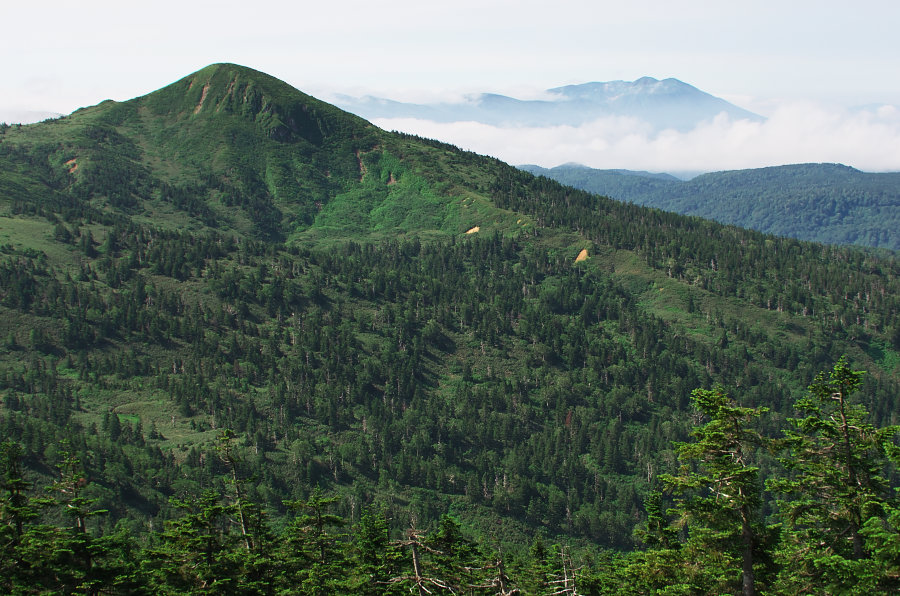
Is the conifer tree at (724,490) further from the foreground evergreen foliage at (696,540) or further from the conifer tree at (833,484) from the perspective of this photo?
the conifer tree at (833,484)

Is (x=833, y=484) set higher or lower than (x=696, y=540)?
higher

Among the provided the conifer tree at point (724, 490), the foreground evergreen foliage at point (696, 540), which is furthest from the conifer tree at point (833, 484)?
the conifer tree at point (724, 490)

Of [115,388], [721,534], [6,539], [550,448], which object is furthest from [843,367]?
[115,388]

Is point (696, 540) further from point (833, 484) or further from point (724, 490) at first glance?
point (833, 484)

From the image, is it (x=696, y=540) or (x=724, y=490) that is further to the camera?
(x=696, y=540)

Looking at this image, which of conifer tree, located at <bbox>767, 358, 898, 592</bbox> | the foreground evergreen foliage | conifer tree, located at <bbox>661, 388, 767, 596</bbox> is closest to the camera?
conifer tree, located at <bbox>661, 388, 767, 596</bbox>

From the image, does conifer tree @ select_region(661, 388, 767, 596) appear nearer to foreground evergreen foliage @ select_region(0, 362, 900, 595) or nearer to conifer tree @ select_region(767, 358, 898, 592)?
foreground evergreen foliage @ select_region(0, 362, 900, 595)

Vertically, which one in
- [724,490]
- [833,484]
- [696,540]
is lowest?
[696,540]

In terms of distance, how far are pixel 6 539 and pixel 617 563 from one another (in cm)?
5295

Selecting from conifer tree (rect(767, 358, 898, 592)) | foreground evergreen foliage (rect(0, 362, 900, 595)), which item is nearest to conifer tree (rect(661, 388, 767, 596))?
foreground evergreen foliage (rect(0, 362, 900, 595))

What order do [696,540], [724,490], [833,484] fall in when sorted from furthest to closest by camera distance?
→ 1. [833,484]
2. [696,540]
3. [724,490]

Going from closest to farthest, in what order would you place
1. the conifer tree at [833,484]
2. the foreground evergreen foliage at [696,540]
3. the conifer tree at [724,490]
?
the conifer tree at [724,490] < the foreground evergreen foliage at [696,540] < the conifer tree at [833,484]

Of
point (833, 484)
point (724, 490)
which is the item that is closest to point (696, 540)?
point (724, 490)

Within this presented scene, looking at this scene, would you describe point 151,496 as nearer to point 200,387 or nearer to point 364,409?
point 200,387
